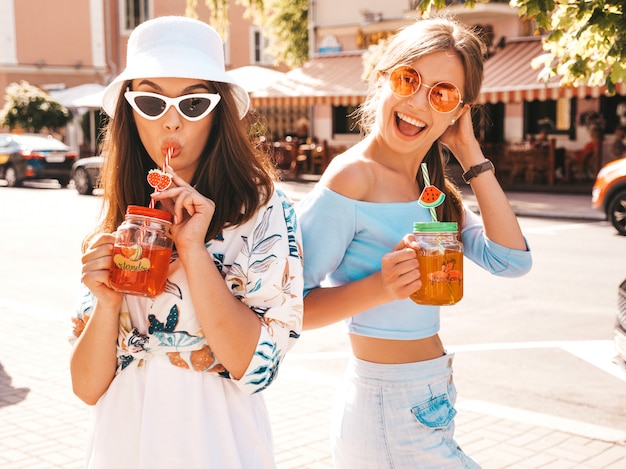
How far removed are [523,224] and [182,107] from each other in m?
13.8

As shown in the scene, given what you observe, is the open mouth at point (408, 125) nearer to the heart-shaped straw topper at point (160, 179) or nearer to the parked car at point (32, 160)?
the heart-shaped straw topper at point (160, 179)

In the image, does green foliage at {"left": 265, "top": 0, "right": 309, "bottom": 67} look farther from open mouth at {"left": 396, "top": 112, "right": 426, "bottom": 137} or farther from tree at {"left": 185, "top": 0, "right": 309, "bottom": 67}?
open mouth at {"left": 396, "top": 112, "right": 426, "bottom": 137}

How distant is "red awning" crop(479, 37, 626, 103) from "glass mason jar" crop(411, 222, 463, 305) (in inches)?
625

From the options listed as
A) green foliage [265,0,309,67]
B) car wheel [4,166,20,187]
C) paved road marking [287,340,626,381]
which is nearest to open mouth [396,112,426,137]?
paved road marking [287,340,626,381]

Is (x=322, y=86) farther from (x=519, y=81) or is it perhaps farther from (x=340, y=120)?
(x=519, y=81)

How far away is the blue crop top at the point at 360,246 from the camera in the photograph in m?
2.34

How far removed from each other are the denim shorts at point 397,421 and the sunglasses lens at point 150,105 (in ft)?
2.97

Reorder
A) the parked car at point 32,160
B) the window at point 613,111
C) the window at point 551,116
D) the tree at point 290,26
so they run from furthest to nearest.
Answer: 1. the tree at point 290,26
2. the parked car at point 32,160
3. the window at point 551,116
4. the window at point 613,111

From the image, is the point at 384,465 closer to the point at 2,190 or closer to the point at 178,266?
the point at 178,266

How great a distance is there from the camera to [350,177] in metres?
2.41

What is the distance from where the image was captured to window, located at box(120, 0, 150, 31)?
38.6 metres

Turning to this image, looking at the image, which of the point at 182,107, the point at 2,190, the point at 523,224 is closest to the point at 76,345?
the point at 182,107

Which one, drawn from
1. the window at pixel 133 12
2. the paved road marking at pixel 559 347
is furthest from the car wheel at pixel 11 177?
the paved road marking at pixel 559 347

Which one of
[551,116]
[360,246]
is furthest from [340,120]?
[360,246]
